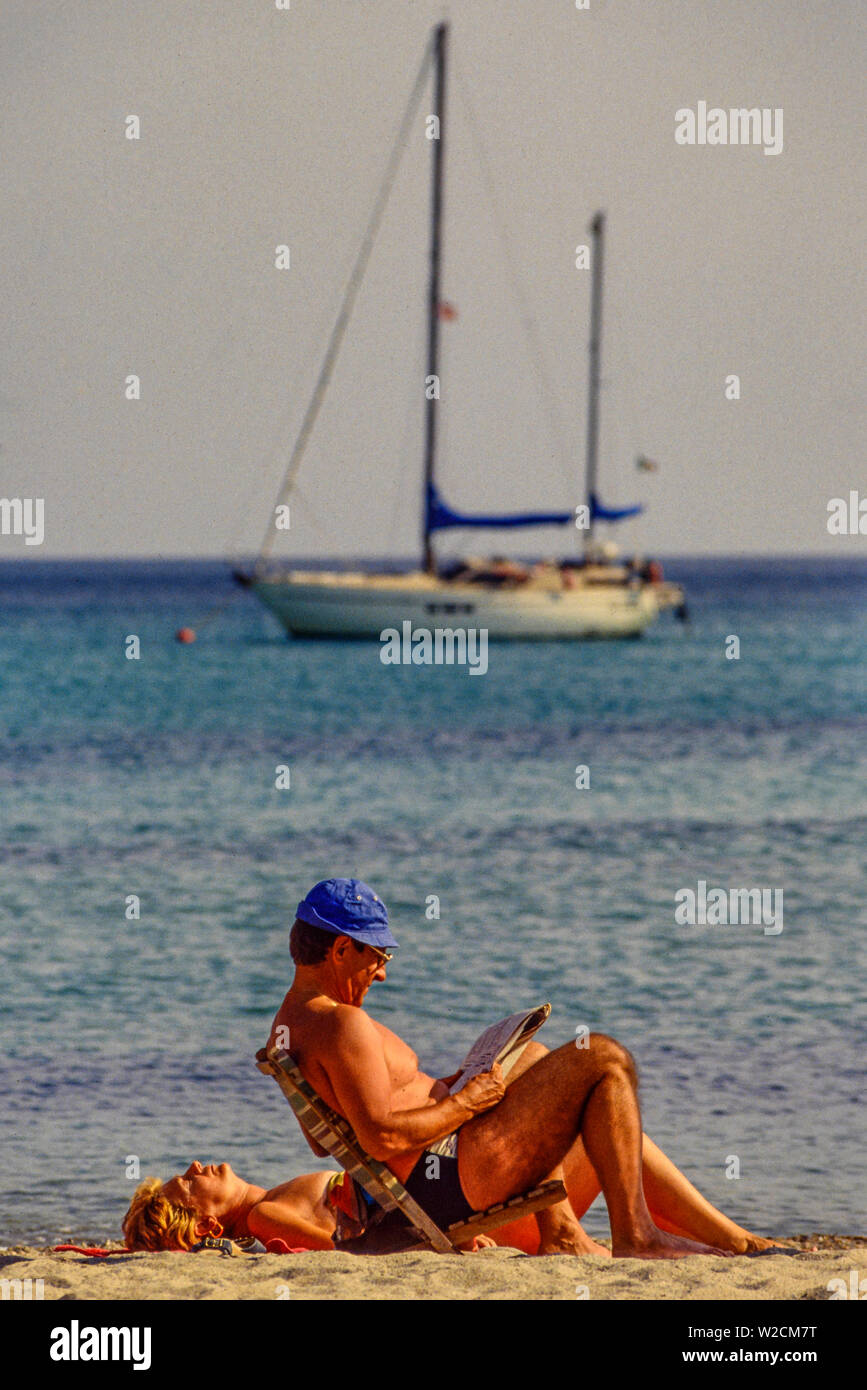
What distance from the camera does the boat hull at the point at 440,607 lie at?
4325 centimetres

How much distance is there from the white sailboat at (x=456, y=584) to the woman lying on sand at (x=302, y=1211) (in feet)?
105

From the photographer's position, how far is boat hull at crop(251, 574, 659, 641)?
4325cm

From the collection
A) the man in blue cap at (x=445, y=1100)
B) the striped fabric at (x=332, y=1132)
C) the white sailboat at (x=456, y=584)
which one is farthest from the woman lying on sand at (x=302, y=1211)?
the white sailboat at (x=456, y=584)

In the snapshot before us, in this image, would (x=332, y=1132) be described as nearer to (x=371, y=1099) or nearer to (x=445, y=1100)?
(x=371, y=1099)

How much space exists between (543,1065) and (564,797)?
52.9 ft

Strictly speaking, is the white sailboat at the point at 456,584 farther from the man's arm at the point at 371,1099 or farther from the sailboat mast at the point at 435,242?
the man's arm at the point at 371,1099

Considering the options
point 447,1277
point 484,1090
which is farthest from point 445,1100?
point 447,1277

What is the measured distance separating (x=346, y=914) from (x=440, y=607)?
3828cm

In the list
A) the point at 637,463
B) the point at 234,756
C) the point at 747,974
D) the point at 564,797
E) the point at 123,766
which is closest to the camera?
the point at 747,974

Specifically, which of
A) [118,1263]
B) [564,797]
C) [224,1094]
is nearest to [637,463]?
[564,797]

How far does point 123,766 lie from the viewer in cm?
2422

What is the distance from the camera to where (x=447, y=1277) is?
5.06m

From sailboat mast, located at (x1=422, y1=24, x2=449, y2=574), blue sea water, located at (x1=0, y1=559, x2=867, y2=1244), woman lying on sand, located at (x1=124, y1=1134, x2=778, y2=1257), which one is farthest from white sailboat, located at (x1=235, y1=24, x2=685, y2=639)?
woman lying on sand, located at (x1=124, y1=1134, x2=778, y2=1257)
